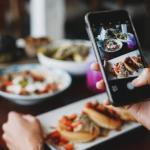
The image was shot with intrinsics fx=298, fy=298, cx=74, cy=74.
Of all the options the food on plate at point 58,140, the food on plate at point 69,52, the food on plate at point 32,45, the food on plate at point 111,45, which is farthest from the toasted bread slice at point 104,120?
the food on plate at point 32,45

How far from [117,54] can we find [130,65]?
44mm

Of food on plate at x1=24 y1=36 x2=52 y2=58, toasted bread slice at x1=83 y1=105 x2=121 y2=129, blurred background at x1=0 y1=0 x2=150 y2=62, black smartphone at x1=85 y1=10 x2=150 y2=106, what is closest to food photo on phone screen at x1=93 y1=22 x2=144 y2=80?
black smartphone at x1=85 y1=10 x2=150 y2=106

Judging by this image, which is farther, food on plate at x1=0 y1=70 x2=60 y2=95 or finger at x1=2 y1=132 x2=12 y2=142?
food on plate at x1=0 y1=70 x2=60 y2=95

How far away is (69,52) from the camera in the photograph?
135 cm

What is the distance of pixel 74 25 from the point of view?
12.9 feet

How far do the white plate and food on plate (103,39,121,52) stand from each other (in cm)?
25

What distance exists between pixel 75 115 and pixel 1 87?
34cm

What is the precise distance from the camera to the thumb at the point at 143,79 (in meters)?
0.71

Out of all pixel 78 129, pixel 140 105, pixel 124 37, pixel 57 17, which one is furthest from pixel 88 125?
pixel 57 17

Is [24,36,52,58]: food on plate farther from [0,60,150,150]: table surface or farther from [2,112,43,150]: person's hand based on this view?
[2,112,43,150]: person's hand

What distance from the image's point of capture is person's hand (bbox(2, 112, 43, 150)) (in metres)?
0.79

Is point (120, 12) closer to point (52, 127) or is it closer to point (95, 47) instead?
point (95, 47)

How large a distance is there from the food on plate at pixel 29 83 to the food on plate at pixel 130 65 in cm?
40

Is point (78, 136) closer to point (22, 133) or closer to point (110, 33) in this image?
point (22, 133)
